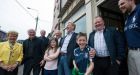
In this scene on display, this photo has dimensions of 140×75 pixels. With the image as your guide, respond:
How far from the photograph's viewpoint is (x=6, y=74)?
551cm

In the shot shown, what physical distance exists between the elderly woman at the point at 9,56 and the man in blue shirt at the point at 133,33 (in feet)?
9.50

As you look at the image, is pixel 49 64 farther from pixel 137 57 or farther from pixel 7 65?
pixel 137 57

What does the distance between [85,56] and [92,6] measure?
14.2 ft

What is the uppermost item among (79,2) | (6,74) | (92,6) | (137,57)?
(79,2)

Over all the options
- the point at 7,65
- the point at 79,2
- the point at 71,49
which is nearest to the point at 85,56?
the point at 71,49

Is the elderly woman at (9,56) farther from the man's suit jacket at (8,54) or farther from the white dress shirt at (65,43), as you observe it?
the white dress shirt at (65,43)

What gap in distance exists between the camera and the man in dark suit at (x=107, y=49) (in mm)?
4398

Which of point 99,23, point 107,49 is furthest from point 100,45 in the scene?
point 99,23

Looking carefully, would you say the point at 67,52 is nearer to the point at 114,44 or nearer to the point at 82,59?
the point at 82,59

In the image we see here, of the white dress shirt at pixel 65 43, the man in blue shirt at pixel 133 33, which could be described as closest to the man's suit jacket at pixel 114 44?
the man in blue shirt at pixel 133 33

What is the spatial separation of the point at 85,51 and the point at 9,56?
196 centimetres

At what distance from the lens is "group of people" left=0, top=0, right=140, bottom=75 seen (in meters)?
3.82

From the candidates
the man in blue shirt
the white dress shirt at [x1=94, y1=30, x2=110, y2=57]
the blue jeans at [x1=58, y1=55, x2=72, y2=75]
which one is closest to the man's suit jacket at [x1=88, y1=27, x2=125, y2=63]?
the white dress shirt at [x1=94, y1=30, x2=110, y2=57]

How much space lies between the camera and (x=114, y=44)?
453 cm
